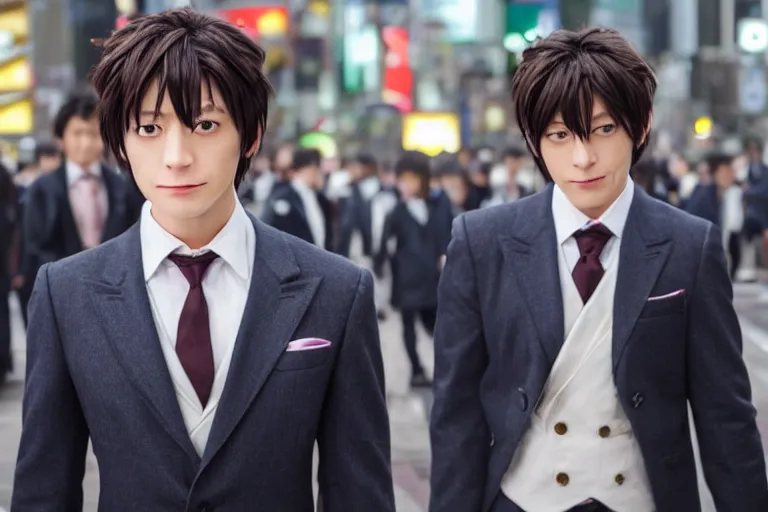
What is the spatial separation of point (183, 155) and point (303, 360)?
516mm

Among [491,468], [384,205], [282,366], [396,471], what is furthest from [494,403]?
[384,205]

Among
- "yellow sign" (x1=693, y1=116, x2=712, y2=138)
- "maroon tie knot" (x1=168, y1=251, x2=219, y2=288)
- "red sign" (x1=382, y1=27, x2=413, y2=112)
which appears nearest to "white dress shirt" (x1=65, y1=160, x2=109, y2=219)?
"maroon tie knot" (x1=168, y1=251, x2=219, y2=288)

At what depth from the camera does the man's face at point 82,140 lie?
9.40 metres

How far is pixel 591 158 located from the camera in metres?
4.22

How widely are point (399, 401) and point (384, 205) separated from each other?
10.4m

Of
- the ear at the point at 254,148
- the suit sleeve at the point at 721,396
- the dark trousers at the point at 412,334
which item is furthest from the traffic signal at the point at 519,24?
the ear at the point at 254,148

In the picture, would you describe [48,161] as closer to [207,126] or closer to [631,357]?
[631,357]

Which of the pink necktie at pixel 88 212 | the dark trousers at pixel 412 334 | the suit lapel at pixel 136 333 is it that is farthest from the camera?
the dark trousers at pixel 412 334

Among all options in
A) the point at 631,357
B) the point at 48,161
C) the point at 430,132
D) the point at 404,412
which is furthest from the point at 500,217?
the point at 430,132

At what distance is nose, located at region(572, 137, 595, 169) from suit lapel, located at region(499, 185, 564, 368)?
1.07ft

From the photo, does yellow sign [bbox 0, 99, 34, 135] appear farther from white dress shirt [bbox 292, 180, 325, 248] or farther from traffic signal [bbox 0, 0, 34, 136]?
white dress shirt [bbox 292, 180, 325, 248]

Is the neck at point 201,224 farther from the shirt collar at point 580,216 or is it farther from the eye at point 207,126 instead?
the shirt collar at point 580,216

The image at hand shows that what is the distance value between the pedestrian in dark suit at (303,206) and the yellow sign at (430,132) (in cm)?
3515

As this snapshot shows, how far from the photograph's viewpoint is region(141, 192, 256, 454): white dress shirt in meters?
3.41
